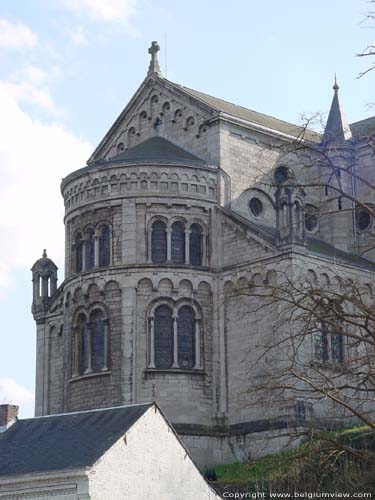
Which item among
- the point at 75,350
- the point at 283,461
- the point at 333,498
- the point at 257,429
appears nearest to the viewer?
the point at 283,461

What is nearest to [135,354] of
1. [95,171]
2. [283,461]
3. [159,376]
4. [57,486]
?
[159,376]

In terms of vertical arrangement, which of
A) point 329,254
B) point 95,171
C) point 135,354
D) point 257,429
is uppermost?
point 95,171

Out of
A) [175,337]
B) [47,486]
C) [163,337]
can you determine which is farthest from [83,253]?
[47,486]

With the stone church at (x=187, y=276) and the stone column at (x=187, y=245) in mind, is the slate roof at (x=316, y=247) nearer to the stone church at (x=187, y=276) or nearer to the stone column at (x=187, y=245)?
the stone church at (x=187, y=276)

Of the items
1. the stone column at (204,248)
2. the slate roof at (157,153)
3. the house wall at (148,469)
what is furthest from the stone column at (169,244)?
the house wall at (148,469)

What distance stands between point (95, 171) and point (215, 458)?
41.8 ft

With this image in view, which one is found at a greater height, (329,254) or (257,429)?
(329,254)

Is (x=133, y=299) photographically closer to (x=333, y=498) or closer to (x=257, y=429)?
(x=257, y=429)

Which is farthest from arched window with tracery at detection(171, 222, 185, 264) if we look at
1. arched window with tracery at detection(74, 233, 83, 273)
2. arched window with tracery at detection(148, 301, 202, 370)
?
arched window with tracery at detection(74, 233, 83, 273)

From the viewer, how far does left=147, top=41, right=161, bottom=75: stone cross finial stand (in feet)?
186

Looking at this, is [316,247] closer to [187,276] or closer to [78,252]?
[187,276]

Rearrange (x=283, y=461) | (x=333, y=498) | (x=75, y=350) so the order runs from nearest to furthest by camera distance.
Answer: (x=283, y=461) → (x=333, y=498) → (x=75, y=350)

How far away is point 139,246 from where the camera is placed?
48906 millimetres

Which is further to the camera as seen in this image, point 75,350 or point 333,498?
point 75,350
